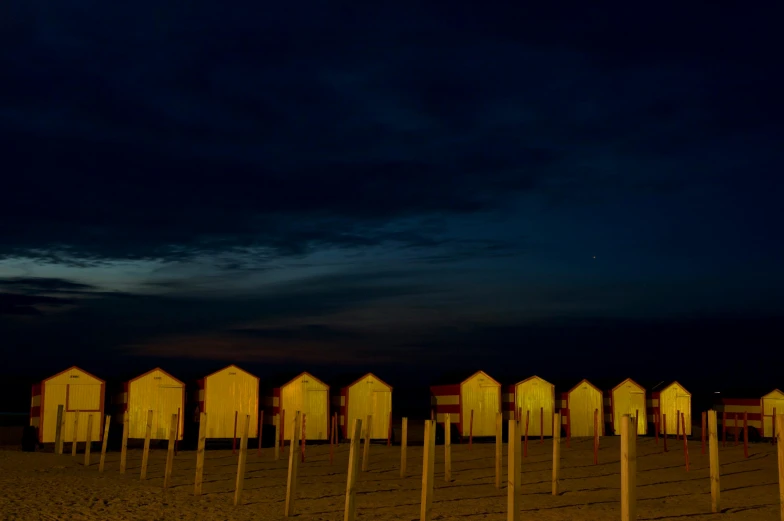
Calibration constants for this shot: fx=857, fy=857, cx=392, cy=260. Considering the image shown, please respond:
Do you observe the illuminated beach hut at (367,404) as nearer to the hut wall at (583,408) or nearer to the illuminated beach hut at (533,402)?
the illuminated beach hut at (533,402)

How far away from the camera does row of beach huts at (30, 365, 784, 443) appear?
37188 mm

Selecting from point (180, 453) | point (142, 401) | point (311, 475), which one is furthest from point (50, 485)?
point (142, 401)

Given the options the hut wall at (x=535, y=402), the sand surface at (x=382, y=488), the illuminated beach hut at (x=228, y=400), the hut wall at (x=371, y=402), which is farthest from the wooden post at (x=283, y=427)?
the hut wall at (x=535, y=402)

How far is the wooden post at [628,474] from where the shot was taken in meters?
12.8

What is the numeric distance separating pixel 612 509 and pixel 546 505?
5.54ft

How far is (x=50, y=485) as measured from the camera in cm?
2498

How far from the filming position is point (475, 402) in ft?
139

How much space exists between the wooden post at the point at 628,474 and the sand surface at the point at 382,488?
790cm

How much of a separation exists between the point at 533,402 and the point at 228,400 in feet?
49.8

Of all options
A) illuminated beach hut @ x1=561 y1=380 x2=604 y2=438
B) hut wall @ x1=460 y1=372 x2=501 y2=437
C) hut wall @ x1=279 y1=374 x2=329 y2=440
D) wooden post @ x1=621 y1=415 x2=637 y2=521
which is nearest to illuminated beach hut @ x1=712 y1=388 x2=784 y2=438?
illuminated beach hut @ x1=561 y1=380 x2=604 y2=438

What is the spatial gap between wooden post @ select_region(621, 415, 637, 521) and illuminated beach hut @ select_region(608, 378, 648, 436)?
33186 millimetres

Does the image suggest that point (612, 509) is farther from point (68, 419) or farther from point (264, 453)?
point (68, 419)

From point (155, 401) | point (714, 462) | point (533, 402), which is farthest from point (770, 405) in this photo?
point (155, 401)

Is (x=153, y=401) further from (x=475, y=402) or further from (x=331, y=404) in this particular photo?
(x=475, y=402)
